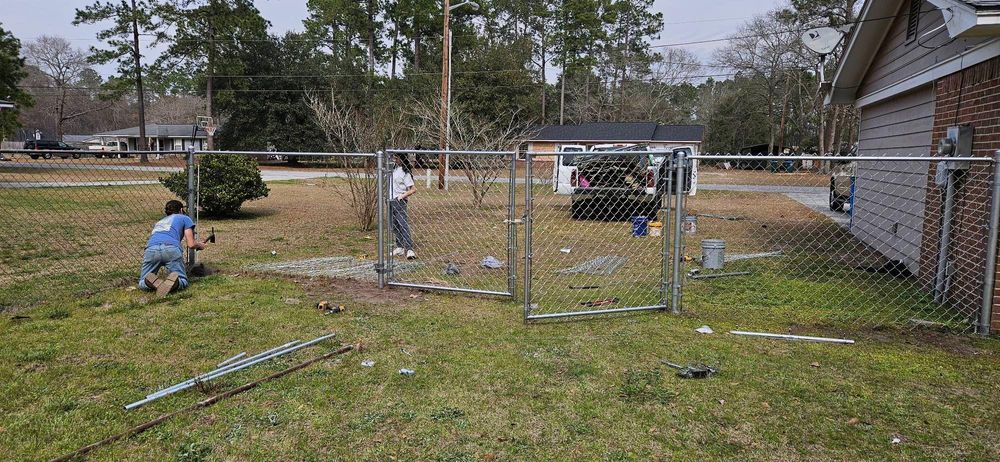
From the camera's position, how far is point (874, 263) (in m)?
8.21

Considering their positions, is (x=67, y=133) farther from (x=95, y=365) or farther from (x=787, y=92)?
(x=95, y=365)

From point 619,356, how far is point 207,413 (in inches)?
105

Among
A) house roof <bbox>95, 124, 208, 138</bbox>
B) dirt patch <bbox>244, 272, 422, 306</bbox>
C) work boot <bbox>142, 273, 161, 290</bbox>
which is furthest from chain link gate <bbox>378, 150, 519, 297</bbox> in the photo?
house roof <bbox>95, 124, 208, 138</bbox>

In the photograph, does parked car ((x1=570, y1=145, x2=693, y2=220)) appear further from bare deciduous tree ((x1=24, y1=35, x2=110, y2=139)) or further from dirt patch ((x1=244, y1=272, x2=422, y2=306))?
bare deciduous tree ((x1=24, y1=35, x2=110, y2=139))

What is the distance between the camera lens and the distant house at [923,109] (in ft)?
17.0

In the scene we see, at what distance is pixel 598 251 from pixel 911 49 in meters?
4.76

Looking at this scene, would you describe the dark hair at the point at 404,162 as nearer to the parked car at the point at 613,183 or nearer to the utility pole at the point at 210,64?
the parked car at the point at 613,183

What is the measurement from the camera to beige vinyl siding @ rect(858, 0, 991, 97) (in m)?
6.40

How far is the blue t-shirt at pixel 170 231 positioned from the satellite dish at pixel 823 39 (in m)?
8.81

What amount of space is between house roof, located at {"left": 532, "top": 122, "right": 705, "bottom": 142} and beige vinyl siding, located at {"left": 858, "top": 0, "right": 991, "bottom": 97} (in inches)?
576

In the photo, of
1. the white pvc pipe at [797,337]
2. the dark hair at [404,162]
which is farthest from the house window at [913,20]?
the dark hair at [404,162]

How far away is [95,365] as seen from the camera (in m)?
4.06

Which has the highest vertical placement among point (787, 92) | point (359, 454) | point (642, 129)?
point (787, 92)

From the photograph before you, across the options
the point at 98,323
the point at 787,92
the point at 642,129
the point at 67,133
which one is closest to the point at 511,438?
the point at 98,323
